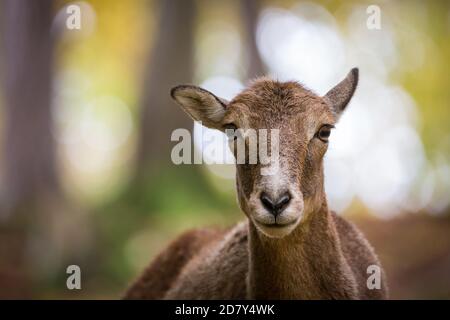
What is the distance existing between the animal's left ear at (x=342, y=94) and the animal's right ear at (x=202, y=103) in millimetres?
1259

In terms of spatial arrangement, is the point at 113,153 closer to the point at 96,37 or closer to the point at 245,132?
the point at 96,37

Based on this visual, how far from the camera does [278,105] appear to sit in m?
7.01

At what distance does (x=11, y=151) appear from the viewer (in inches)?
720

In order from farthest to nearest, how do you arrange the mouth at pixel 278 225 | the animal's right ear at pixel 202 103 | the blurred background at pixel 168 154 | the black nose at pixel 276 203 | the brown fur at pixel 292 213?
the blurred background at pixel 168 154 → the animal's right ear at pixel 202 103 → the brown fur at pixel 292 213 → the mouth at pixel 278 225 → the black nose at pixel 276 203

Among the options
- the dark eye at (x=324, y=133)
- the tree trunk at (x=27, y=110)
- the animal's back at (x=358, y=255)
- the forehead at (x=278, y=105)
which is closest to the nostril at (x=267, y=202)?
the forehead at (x=278, y=105)

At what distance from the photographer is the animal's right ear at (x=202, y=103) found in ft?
23.7

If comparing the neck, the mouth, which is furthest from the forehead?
the mouth

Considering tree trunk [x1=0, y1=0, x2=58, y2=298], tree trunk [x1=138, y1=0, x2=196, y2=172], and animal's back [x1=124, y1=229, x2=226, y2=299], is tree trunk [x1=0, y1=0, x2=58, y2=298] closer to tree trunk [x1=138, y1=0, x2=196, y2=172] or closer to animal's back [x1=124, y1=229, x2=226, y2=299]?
tree trunk [x1=138, y1=0, x2=196, y2=172]

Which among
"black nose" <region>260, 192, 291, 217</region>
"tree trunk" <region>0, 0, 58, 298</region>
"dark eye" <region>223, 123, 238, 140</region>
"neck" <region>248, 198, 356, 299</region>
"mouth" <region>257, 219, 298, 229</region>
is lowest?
"neck" <region>248, 198, 356, 299</region>

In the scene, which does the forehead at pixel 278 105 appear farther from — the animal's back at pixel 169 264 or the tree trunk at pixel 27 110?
the tree trunk at pixel 27 110

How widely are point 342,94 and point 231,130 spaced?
4.76ft

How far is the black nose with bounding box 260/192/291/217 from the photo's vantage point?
596cm

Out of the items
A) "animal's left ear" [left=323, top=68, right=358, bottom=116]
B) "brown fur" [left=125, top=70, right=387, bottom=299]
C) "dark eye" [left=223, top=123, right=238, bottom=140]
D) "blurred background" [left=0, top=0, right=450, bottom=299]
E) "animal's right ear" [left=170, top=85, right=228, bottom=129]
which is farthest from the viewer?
"blurred background" [left=0, top=0, right=450, bottom=299]
